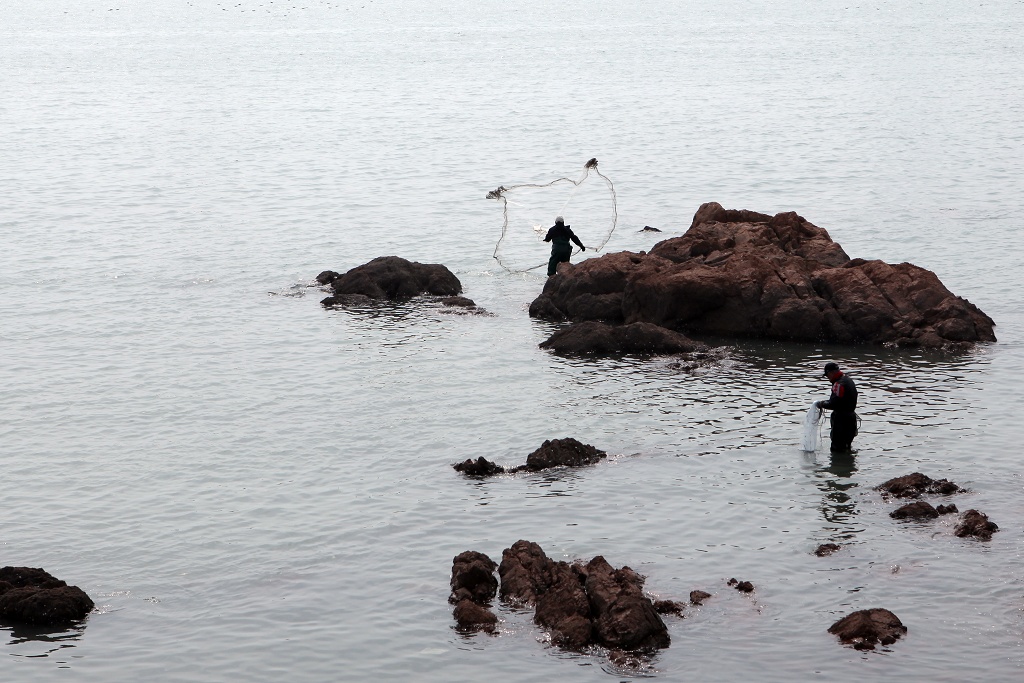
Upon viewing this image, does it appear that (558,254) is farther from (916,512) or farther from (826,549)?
(826,549)

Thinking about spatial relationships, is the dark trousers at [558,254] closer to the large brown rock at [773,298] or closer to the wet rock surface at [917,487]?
the large brown rock at [773,298]

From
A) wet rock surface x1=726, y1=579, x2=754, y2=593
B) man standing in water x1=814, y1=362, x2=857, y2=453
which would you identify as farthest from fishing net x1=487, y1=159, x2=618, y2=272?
wet rock surface x1=726, y1=579, x2=754, y2=593

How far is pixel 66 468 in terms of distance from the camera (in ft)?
102

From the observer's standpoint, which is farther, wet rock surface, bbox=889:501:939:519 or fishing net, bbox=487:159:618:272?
fishing net, bbox=487:159:618:272

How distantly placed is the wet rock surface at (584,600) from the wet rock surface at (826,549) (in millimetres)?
3646

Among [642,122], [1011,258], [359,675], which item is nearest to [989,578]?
[359,675]

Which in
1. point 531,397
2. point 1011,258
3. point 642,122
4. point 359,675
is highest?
point 642,122

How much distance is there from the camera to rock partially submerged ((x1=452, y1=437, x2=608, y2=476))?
29.8 metres

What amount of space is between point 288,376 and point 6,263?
22.9 m

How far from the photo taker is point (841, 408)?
2984 cm

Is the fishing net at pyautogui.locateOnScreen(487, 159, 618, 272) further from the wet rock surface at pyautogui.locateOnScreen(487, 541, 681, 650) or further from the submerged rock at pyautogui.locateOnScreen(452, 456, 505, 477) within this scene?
the wet rock surface at pyautogui.locateOnScreen(487, 541, 681, 650)

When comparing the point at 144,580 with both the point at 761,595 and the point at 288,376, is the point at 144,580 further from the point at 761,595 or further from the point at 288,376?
the point at 288,376

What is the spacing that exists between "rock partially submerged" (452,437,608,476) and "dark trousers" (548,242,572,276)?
1612 cm

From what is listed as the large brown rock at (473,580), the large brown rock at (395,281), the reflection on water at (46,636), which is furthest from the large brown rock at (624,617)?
the large brown rock at (395,281)
